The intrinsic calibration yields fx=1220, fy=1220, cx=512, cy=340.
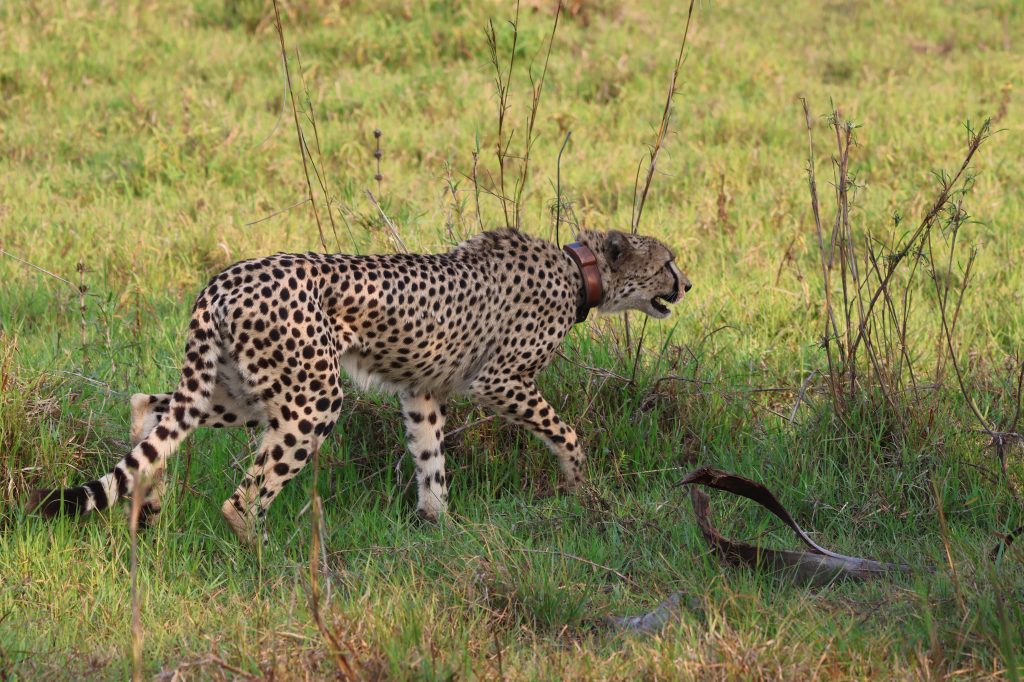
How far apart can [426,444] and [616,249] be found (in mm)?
1081

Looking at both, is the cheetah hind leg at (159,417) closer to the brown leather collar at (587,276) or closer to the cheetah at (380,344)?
the cheetah at (380,344)

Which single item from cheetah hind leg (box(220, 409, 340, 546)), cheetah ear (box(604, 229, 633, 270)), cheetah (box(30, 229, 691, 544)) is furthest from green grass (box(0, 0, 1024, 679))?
cheetah ear (box(604, 229, 633, 270))

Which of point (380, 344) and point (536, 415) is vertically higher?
point (380, 344)

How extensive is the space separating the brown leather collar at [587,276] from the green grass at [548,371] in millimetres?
247

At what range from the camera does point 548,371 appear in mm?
4762

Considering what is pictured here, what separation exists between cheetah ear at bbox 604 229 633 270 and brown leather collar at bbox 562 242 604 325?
0.09 metres

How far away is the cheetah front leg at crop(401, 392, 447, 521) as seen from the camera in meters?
4.28

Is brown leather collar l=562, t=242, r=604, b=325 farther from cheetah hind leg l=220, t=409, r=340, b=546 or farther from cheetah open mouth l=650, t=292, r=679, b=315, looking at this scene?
cheetah hind leg l=220, t=409, r=340, b=546

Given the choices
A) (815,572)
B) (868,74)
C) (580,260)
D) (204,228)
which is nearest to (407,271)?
(580,260)

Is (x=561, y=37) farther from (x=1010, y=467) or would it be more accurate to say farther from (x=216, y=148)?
(x=1010, y=467)

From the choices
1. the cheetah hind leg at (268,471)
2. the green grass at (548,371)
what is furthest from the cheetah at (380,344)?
the green grass at (548,371)

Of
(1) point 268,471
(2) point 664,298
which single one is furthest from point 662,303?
(1) point 268,471

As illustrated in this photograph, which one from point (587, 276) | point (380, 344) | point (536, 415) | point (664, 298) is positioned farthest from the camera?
point (664, 298)

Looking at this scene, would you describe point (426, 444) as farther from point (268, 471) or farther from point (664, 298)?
point (664, 298)
